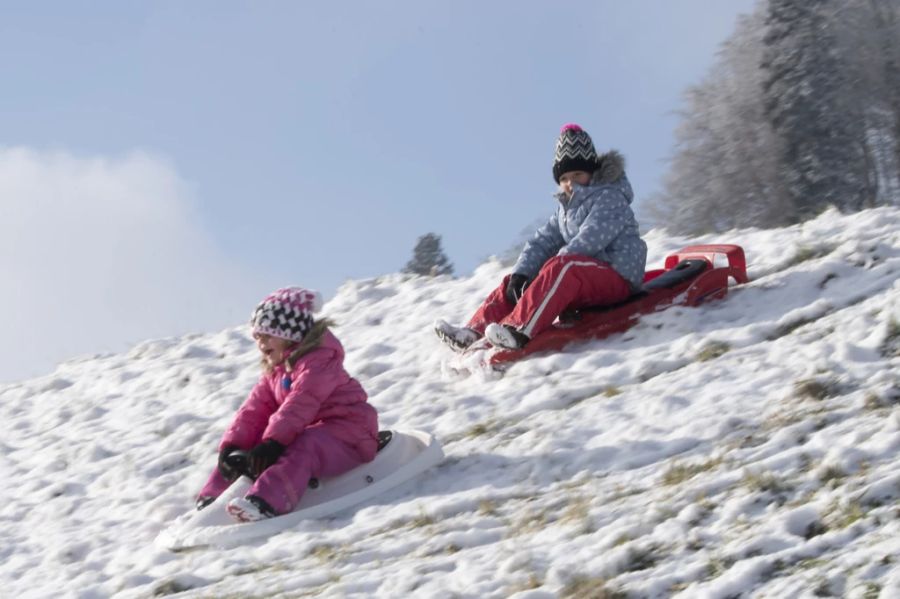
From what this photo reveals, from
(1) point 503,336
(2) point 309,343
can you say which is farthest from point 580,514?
(1) point 503,336

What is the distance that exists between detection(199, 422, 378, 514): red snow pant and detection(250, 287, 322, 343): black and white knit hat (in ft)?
1.69

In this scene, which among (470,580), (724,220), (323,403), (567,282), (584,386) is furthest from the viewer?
(724,220)

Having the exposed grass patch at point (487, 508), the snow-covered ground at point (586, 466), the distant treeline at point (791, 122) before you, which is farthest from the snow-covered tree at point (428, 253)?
the exposed grass patch at point (487, 508)

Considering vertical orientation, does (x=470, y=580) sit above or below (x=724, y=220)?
below

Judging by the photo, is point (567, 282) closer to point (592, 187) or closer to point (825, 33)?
point (592, 187)

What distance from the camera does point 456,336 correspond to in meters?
7.68

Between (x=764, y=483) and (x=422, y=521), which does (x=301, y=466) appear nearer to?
(x=422, y=521)

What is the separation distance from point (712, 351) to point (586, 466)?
1.42 meters

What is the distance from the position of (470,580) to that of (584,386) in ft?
7.47

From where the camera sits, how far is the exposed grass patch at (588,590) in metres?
4.10

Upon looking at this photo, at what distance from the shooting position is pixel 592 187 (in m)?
7.82

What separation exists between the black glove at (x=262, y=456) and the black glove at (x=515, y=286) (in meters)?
2.35

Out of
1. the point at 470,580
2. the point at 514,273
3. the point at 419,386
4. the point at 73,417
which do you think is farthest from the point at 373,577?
the point at 73,417

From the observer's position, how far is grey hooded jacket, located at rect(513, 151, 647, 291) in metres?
7.56
